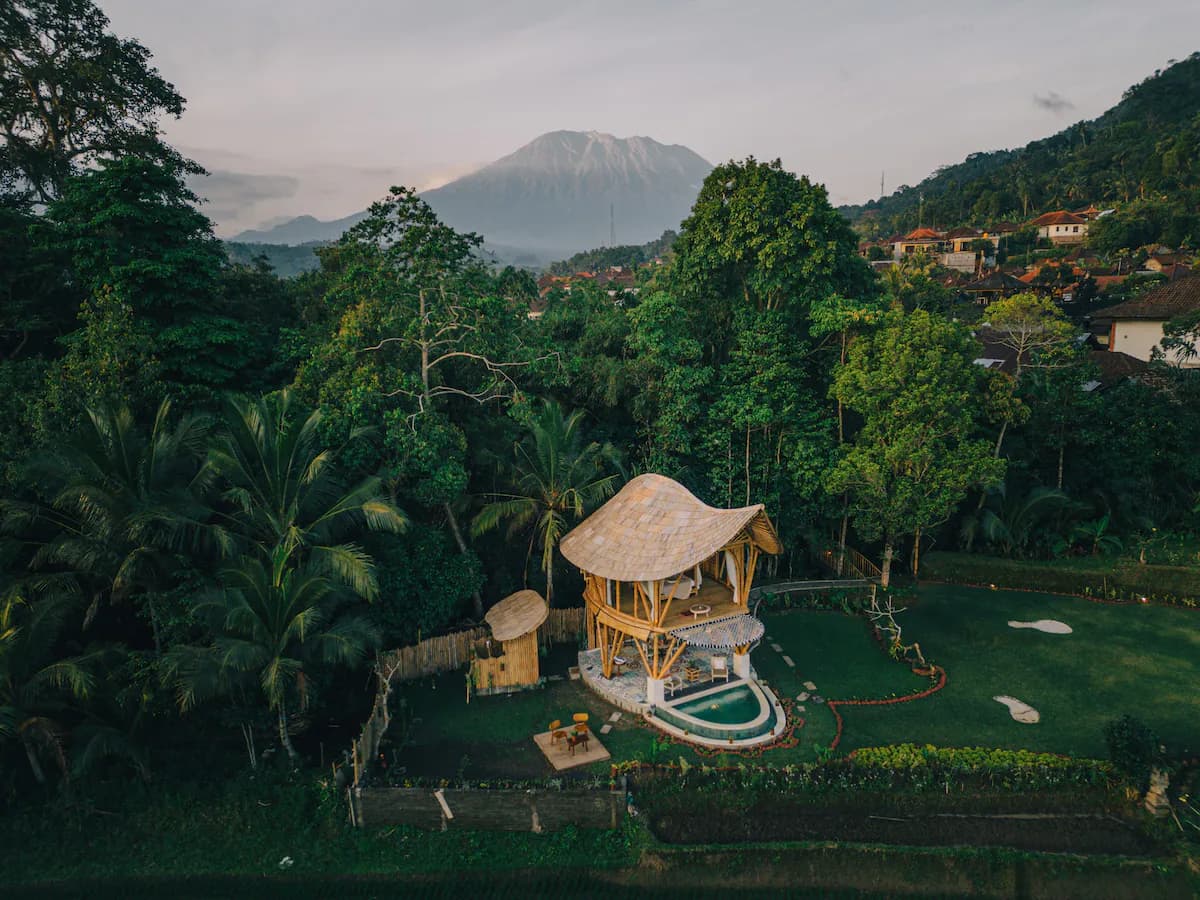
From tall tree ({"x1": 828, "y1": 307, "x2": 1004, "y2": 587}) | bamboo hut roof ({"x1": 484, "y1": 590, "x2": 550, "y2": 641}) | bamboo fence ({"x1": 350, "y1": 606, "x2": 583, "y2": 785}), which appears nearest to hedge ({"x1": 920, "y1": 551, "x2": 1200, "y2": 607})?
tall tree ({"x1": 828, "y1": 307, "x2": 1004, "y2": 587})

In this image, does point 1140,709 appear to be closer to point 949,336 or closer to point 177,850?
point 949,336

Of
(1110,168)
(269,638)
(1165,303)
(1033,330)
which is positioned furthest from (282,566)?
(1110,168)

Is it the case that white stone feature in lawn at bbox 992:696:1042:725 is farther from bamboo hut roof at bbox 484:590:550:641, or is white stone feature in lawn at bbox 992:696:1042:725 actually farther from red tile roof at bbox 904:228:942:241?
red tile roof at bbox 904:228:942:241

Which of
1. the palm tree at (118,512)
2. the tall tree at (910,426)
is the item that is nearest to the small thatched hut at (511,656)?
the palm tree at (118,512)

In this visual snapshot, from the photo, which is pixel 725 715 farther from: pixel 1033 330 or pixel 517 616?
pixel 1033 330

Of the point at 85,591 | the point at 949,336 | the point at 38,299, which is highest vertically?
the point at 38,299

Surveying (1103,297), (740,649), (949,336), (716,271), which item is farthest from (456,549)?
(1103,297)
